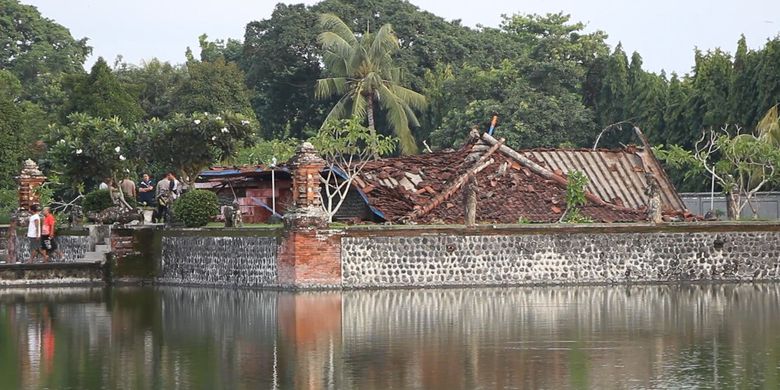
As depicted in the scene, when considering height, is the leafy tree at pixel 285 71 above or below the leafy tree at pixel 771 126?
above

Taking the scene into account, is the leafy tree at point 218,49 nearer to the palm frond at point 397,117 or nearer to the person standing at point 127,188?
the palm frond at point 397,117

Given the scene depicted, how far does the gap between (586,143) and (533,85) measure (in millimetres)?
3553

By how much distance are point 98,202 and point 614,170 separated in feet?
40.6

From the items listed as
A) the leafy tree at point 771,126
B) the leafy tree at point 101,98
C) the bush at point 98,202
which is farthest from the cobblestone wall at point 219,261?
the leafy tree at point 101,98

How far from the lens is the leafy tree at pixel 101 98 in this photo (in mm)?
48781

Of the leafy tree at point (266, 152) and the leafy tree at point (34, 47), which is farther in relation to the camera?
the leafy tree at point (34, 47)

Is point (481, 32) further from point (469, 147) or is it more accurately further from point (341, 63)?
point (469, 147)

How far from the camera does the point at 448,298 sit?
2642 centimetres

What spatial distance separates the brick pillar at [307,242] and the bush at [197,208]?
10.4 ft

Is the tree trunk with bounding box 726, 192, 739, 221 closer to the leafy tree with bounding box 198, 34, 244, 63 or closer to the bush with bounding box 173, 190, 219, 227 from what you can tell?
the bush with bounding box 173, 190, 219, 227

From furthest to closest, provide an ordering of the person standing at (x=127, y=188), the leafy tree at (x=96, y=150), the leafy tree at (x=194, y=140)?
the person standing at (x=127, y=188)
the leafy tree at (x=96, y=150)
the leafy tree at (x=194, y=140)

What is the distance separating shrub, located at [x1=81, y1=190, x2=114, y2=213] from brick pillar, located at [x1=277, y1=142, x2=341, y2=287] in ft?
26.0

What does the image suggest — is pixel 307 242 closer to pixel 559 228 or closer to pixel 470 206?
pixel 470 206

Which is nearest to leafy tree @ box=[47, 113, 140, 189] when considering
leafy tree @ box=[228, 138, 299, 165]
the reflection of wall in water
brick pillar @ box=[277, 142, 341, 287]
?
leafy tree @ box=[228, 138, 299, 165]
